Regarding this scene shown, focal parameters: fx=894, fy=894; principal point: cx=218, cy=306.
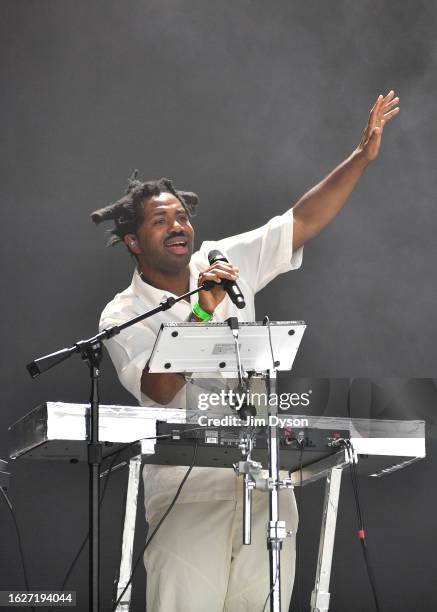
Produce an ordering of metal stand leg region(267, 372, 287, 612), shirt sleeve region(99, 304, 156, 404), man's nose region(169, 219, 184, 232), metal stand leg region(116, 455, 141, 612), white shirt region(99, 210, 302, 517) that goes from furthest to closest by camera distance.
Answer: man's nose region(169, 219, 184, 232) → shirt sleeve region(99, 304, 156, 404) → white shirt region(99, 210, 302, 517) → metal stand leg region(116, 455, 141, 612) → metal stand leg region(267, 372, 287, 612)

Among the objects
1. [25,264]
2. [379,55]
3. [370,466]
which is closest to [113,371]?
[25,264]

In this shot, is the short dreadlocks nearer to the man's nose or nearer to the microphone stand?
the man's nose

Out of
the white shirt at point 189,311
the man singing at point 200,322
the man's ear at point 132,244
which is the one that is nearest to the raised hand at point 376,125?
the man singing at point 200,322

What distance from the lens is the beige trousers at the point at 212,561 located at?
2734 mm

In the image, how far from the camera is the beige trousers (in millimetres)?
2734

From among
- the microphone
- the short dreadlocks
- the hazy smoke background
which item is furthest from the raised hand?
the microphone

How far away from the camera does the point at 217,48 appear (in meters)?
4.39

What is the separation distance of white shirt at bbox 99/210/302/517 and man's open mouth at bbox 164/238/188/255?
62 millimetres

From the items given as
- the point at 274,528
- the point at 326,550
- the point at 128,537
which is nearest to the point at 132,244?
the point at 128,537

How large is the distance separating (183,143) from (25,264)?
3.09 ft

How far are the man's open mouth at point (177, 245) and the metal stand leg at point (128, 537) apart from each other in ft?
4.73

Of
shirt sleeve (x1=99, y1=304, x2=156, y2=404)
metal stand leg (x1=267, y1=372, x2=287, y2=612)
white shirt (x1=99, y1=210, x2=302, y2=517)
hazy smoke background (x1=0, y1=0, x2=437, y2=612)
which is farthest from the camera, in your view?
hazy smoke background (x1=0, y1=0, x2=437, y2=612)

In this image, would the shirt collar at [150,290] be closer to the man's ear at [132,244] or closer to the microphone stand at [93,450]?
the man's ear at [132,244]

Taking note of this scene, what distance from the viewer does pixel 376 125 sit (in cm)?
389
